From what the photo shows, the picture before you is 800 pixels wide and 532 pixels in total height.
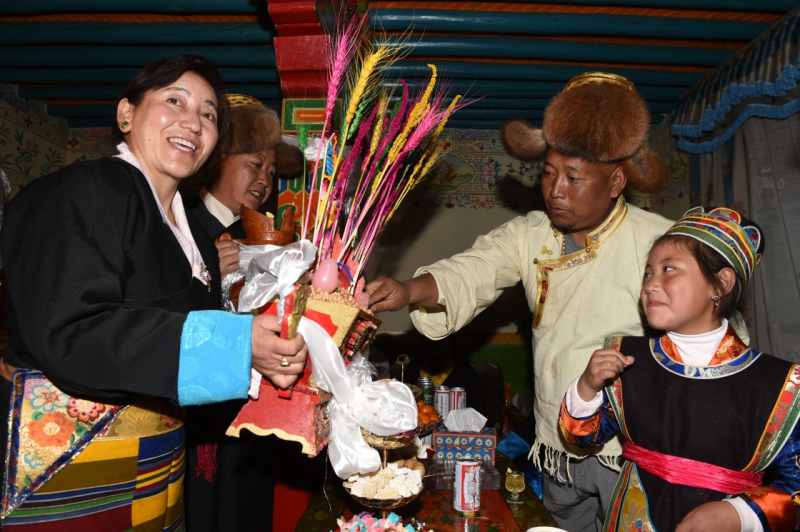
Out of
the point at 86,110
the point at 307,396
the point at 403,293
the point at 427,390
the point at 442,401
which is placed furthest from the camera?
the point at 86,110

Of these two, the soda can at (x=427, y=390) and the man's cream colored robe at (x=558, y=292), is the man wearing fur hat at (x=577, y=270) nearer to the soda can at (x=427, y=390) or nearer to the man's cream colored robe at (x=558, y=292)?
the man's cream colored robe at (x=558, y=292)

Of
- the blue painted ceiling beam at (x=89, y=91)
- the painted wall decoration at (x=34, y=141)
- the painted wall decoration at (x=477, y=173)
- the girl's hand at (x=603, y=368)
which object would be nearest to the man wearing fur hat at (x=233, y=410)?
the girl's hand at (x=603, y=368)

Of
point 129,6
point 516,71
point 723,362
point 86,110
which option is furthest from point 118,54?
point 723,362

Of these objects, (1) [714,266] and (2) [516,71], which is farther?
(2) [516,71]

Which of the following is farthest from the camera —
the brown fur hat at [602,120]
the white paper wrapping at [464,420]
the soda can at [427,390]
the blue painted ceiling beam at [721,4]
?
the blue painted ceiling beam at [721,4]

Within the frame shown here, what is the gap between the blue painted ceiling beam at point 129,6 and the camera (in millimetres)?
3492

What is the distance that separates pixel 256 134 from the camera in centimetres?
284

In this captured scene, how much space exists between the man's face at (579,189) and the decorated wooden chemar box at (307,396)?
1.23 metres

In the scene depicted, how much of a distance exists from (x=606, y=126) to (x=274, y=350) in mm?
1566

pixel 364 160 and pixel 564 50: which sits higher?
pixel 564 50

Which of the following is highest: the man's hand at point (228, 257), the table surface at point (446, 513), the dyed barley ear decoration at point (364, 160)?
the dyed barley ear decoration at point (364, 160)

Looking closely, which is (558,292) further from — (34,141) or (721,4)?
(34,141)

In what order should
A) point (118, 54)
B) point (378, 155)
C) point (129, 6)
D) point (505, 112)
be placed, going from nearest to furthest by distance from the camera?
point (378, 155), point (129, 6), point (118, 54), point (505, 112)

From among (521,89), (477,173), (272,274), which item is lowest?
(272,274)
